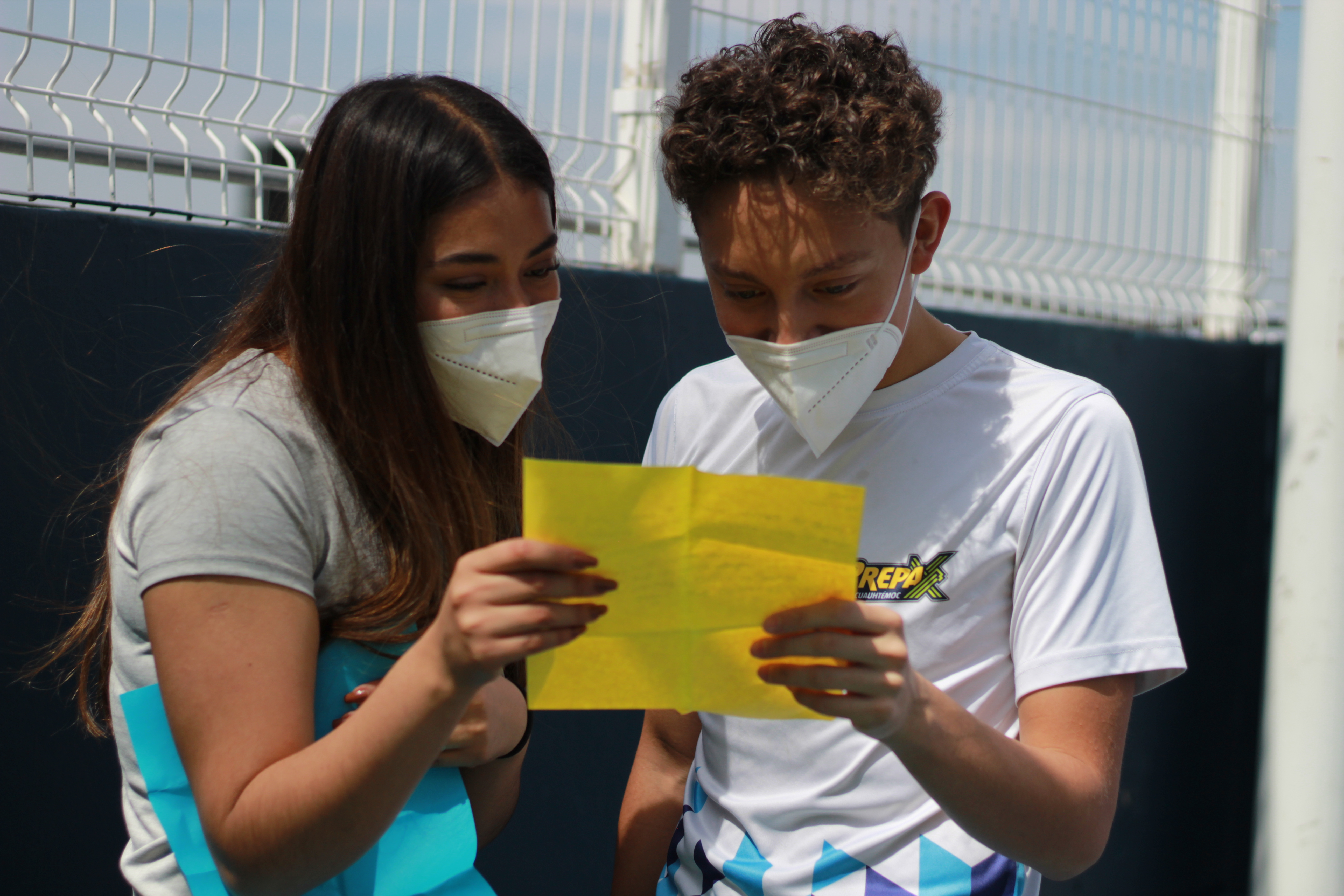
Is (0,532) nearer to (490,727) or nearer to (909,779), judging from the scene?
(490,727)

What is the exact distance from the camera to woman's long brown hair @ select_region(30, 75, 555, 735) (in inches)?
53.9

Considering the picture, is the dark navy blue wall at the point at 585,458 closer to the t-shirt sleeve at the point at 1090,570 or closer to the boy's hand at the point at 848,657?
the t-shirt sleeve at the point at 1090,570

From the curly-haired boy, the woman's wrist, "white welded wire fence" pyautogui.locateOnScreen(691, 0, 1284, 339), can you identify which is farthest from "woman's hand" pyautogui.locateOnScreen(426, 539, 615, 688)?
"white welded wire fence" pyautogui.locateOnScreen(691, 0, 1284, 339)

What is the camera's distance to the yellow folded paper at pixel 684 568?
105cm

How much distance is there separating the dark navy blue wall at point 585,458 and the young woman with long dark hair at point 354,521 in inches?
31.1

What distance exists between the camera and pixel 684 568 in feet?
3.57

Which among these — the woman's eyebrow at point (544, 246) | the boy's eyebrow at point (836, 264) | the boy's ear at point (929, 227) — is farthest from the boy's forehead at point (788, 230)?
the woman's eyebrow at point (544, 246)

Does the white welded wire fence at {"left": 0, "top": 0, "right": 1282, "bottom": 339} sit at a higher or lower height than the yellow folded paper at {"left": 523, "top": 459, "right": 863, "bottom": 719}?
higher

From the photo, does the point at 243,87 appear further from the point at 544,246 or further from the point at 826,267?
the point at 826,267

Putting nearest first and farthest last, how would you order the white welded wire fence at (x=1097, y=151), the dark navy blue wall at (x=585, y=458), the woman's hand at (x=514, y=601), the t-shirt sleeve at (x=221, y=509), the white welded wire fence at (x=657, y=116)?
1. the woman's hand at (x=514, y=601)
2. the t-shirt sleeve at (x=221, y=509)
3. the dark navy blue wall at (x=585, y=458)
4. the white welded wire fence at (x=657, y=116)
5. the white welded wire fence at (x=1097, y=151)

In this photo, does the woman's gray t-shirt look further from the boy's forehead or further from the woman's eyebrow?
the boy's forehead

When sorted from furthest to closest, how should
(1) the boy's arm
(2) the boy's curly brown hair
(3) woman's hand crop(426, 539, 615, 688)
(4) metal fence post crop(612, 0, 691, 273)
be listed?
1. (4) metal fence post crop(612, 0, 691, 273)
2. (1) the boy's arm
3. (2) the boy's curly brown hair
4. (3) woman's hand crop(426, 539, 615, 688)

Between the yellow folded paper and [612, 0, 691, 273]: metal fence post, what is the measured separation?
2393 millimetres

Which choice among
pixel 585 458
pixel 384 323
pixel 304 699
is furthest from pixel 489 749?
pixel 585 458
